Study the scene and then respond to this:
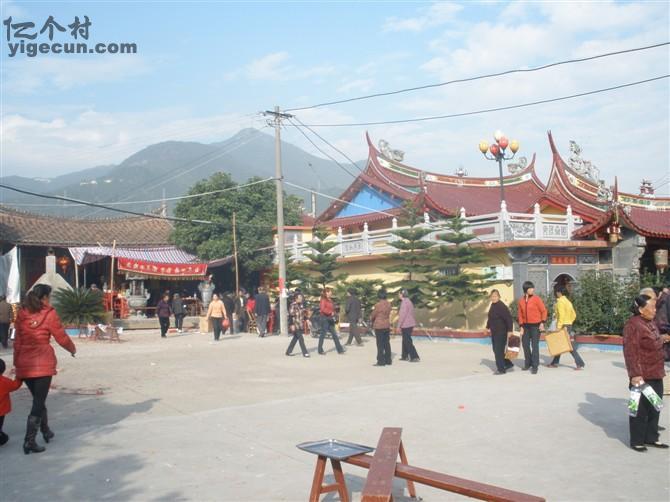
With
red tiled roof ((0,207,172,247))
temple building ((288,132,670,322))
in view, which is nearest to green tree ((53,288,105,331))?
red tiled roof ((0,207,172,247))

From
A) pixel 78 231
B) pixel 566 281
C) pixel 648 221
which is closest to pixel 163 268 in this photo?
pixel 78 231

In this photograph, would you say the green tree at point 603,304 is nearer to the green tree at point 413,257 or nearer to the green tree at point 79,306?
the green tree at point 413,257

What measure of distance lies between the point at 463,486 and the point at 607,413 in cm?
456

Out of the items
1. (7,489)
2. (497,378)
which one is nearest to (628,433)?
(497,378)

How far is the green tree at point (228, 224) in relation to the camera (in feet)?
93.1

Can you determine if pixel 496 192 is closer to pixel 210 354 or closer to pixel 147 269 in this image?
pixel 147 269

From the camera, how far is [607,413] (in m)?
7.86

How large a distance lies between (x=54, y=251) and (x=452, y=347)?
19472mm

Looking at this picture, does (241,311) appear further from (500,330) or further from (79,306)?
(500,330)

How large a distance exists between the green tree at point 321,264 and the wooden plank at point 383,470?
18.0m

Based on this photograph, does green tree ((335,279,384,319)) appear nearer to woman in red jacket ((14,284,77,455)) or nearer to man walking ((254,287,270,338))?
man walking ((254,287,270,338))

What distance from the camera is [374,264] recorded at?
77.5 feet

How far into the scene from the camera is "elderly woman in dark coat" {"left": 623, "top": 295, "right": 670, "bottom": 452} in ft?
20.3

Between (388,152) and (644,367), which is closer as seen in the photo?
(644,367)
